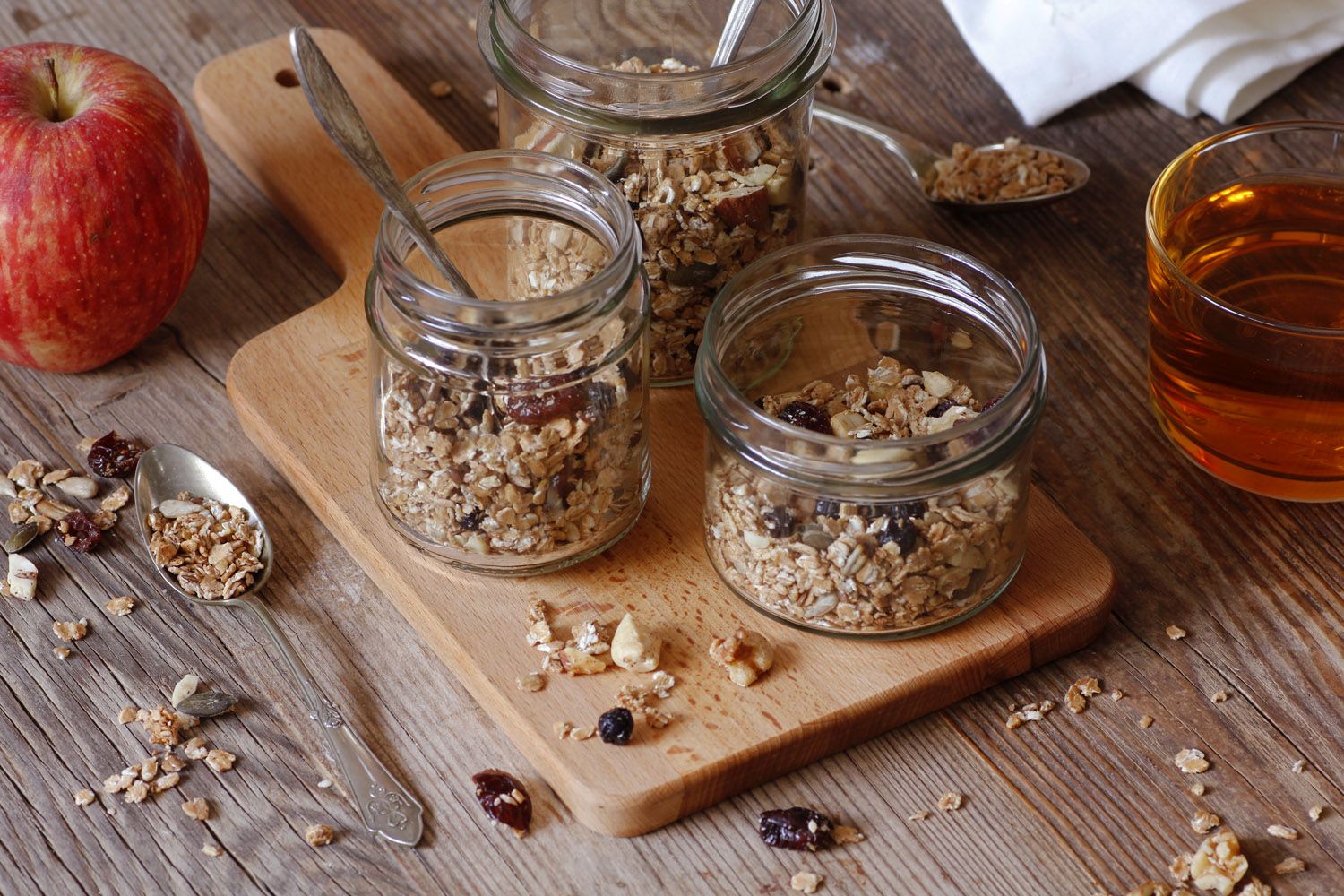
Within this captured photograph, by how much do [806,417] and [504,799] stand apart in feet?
1.19

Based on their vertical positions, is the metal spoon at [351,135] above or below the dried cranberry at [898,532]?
above

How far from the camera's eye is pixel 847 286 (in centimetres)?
126

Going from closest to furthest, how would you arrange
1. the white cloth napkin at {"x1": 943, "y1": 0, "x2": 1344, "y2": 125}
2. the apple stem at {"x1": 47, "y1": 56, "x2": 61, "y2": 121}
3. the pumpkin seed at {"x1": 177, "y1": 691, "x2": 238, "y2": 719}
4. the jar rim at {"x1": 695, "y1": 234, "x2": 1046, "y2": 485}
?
the jar rim at {"x1": 695, "y1": 234, "x2": 1046, "y2": 485} → the pumpkin seed at {"x1": 177, "y1": 691, "x2": 238, "y2": 719} → the apple stem at {"x1": 47, "y1": 56, "x2": 61, "y2": 121} → the white cloth napkin at {"x1": 943, "y1": 0, "x2": 1344, "y2": 125}

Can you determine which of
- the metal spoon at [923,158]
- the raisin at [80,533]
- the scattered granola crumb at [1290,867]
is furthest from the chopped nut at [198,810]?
the metal spoon at [923,158]

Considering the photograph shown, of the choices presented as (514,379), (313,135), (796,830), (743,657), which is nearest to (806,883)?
(796,830)

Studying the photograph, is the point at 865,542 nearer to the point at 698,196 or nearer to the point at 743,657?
the point at 743,657

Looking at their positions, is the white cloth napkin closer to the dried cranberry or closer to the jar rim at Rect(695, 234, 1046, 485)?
the jar rim at Rect(695, 234, 1046, 485)

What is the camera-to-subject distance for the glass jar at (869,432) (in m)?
1.08

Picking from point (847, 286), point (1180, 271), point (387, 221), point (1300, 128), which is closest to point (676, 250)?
point (847, 286)

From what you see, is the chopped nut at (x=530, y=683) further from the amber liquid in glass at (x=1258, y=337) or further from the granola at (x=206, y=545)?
the amber liquid in glass at (x=1258, y=337)

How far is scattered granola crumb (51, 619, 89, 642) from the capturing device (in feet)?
4.00

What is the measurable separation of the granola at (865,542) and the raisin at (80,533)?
1.69ft

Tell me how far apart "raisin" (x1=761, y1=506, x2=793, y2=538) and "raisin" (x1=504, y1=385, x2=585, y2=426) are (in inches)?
6.5

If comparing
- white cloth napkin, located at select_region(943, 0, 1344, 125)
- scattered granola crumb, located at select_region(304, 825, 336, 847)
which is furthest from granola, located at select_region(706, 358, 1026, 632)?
white cloth napkin, located at select_region(943, 0, 1344, 125)
